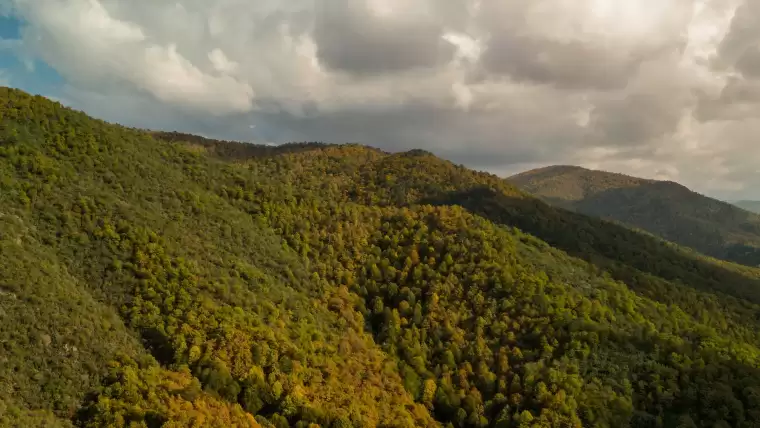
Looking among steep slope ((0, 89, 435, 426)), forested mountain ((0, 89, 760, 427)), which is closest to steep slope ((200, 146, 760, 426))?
forested mountain ((0, 89, 760, 427))

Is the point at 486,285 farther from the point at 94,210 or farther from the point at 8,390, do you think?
the point at 8,390

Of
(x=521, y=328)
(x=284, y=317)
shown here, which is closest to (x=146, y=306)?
(x=284, y=317)

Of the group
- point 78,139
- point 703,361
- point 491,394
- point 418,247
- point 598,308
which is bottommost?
point 491,394

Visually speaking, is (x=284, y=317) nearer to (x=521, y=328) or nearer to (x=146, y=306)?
(x=146, y=306)

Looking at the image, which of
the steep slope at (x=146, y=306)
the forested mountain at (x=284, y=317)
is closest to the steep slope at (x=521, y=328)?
the forested mountain at (x=284, y=317)

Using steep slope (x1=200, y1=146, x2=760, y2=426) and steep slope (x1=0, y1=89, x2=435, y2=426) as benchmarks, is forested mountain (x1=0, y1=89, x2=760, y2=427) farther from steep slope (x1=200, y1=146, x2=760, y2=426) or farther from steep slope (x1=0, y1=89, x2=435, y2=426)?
steep slope (x1=200, y1=146, x2=760, y2=426)

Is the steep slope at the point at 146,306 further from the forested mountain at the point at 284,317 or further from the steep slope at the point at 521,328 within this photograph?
the steep slope at the point at 521,328

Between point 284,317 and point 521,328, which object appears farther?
point 521,328

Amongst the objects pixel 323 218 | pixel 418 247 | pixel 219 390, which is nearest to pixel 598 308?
pixel 418 247
